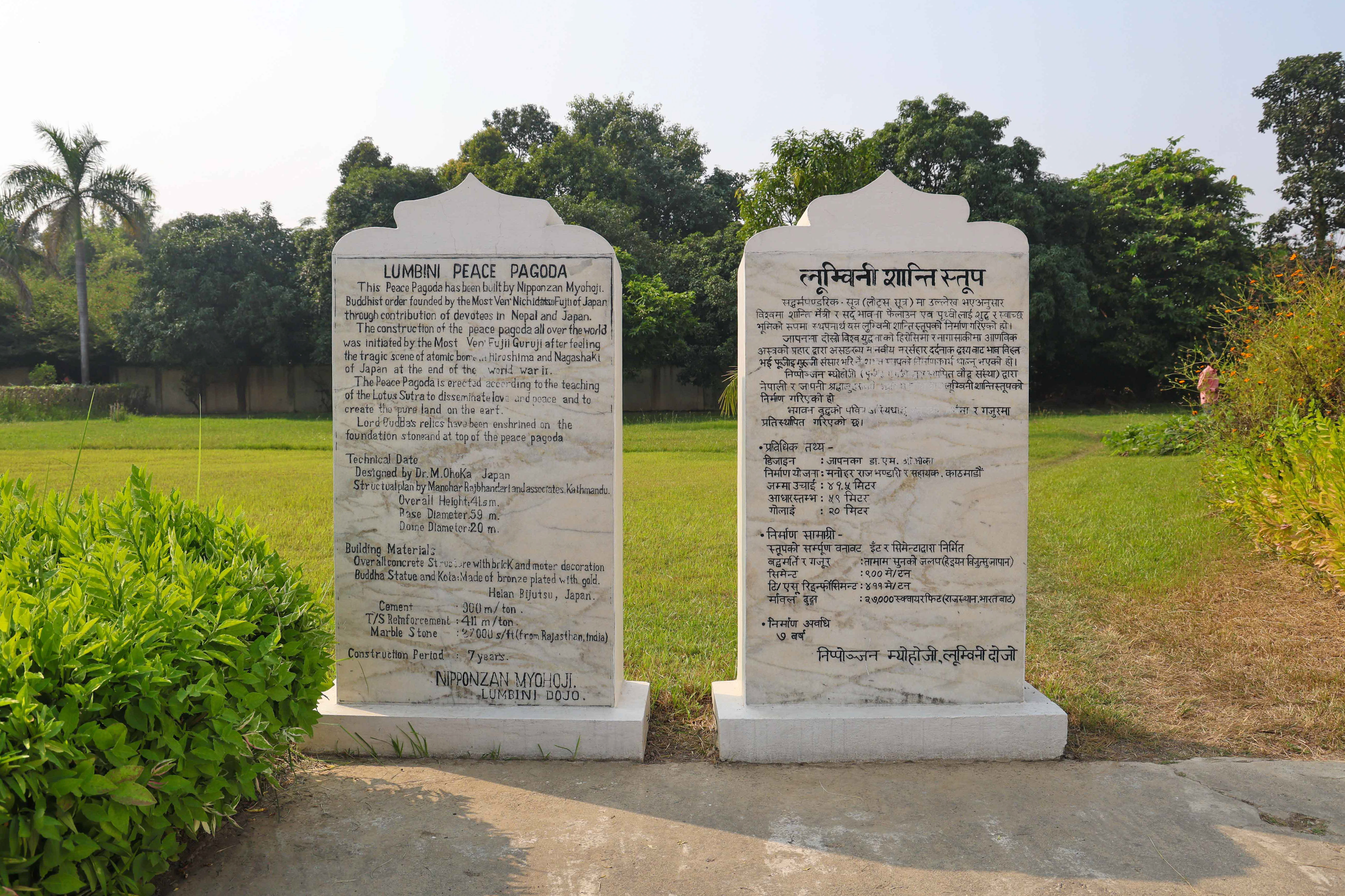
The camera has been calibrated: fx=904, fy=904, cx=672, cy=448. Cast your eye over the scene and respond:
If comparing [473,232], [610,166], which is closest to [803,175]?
[473,232]

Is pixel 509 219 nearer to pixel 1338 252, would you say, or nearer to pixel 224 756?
pixel 224 756

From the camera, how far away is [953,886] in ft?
8.91

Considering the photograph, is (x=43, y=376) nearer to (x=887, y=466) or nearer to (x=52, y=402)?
(x=52, y=402)

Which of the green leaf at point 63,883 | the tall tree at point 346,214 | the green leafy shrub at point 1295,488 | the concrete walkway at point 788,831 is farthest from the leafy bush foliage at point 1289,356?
the tall tree at point 346,214

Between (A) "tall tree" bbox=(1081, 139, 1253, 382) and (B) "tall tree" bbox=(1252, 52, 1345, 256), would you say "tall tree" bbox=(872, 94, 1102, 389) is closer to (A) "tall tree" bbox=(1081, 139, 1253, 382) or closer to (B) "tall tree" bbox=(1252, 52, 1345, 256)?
(A) "tall tree" bbox=(1081, 139, 1253, 382)

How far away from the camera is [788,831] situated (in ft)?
10.1

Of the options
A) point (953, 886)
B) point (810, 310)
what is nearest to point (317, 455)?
point (810, 310)

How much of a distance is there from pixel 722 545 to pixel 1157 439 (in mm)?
9557

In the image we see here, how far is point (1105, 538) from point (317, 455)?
1281 cm

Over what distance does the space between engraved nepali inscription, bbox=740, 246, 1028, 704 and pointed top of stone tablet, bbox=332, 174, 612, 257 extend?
0.83 m

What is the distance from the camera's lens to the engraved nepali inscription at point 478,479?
3.87m

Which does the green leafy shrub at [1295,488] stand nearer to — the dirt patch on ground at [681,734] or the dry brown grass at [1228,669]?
the dry brown grass at [1228,669]

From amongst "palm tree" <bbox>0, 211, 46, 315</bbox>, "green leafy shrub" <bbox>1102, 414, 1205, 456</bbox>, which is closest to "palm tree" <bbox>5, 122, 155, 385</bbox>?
Answer: "palm tree" <bbox>0, 211, 46, 315</bbox>

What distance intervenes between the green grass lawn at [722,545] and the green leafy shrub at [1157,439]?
20.4 inches
